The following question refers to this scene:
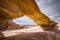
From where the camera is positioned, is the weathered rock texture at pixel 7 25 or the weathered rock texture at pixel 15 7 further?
the weathered rock texture at pixel 7 25

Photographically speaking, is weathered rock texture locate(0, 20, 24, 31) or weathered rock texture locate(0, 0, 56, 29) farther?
weathered rock texture locate(0, 20, 24, 31)

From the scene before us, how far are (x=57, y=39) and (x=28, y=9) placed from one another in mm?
1407

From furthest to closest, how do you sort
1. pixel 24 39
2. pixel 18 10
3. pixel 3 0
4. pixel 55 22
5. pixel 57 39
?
pixel 55 22 < pixel 57 39 < pixel 24 39 < pixel 18 10 < pixel 3 0

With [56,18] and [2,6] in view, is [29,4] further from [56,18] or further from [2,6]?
[56,18]

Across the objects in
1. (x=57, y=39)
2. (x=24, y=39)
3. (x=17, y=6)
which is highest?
(x=17, y=6)

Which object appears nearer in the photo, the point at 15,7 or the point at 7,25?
the point at 15,7

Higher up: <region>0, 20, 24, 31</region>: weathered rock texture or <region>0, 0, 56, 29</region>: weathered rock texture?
<region>0, 20, 24, 31</region>: weathered rock texture

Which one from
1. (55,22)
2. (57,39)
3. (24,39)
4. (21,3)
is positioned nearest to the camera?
(21,3)

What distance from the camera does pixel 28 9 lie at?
2.32 metres

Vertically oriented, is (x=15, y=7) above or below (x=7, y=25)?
below

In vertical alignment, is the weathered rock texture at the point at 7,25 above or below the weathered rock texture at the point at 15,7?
above

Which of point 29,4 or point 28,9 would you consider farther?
point 28,9

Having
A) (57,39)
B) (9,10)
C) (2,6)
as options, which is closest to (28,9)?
(9,10)

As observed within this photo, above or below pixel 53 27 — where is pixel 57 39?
below
